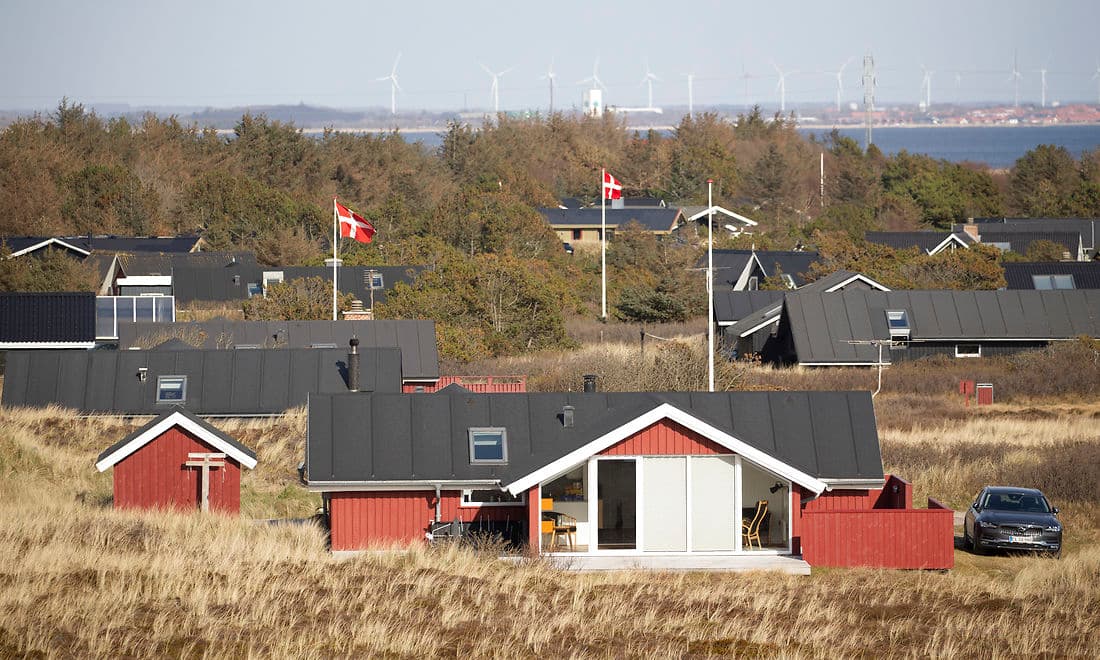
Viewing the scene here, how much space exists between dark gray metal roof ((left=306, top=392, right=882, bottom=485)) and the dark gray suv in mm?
1924

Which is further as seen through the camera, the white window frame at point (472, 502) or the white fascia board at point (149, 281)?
the white fascia board at point (149, 281)

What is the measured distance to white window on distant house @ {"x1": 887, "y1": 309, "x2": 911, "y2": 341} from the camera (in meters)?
46.8

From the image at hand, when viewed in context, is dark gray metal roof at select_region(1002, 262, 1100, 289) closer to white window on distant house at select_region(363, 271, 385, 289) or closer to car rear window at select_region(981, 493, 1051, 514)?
white window on distant house at select_region(363, 271, 385, 289)

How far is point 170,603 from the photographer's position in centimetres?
1820

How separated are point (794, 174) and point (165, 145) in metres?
42.3

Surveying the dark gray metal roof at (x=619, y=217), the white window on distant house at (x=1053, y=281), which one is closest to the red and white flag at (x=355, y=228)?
the white window on distant house at (x=1053, y=281)

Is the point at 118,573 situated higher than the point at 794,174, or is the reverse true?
the point at 794,174

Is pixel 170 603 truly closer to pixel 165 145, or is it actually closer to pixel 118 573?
pixel 118 573

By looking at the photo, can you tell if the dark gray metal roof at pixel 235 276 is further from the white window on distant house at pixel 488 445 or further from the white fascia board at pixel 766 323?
the white window on distant house at pixel 488 445

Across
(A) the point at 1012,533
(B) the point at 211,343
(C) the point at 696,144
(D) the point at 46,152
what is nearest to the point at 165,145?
(D) the point at 46,152

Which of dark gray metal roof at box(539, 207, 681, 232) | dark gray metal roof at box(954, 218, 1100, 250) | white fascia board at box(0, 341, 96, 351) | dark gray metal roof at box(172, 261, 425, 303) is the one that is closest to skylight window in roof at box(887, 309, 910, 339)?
dark gray metal roof at box(172, 261, 425, 303)

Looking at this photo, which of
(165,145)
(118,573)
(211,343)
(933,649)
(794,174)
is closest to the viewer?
(933,649)

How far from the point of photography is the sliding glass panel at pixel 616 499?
23703 millimetres

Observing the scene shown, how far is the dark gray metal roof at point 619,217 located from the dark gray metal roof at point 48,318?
4195 cm
